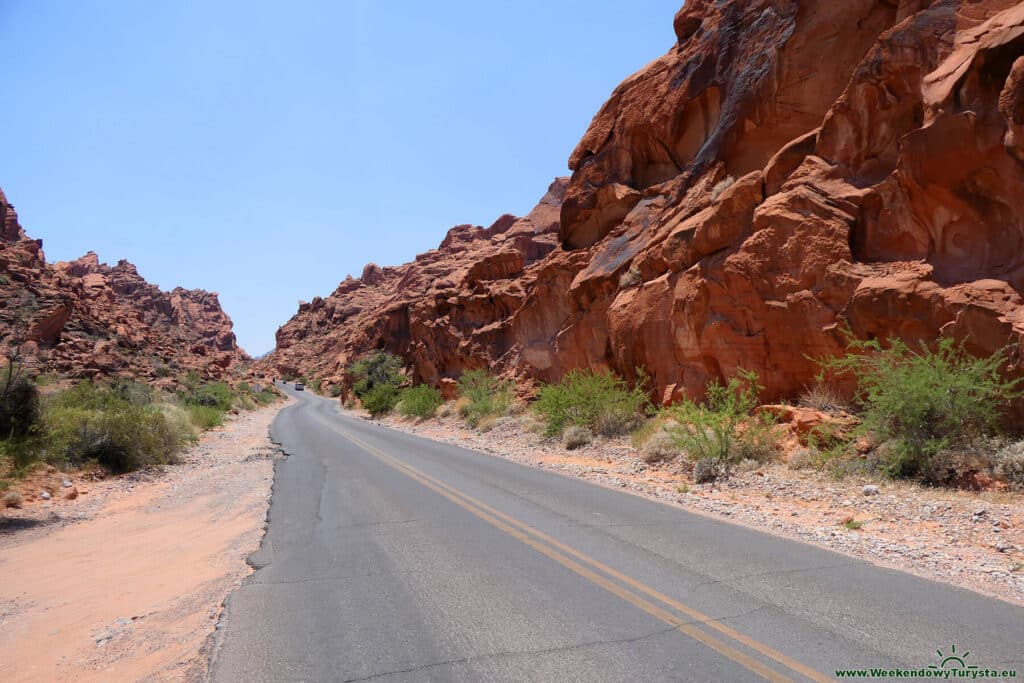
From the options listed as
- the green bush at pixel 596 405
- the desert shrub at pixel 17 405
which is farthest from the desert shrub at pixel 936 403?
the desert shrub at pixel 17 405

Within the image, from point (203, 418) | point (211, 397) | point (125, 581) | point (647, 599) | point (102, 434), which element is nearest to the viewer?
point (647, 599)

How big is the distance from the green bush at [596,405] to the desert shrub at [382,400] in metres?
25.6

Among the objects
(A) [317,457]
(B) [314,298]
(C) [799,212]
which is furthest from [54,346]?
(B) [314,298]

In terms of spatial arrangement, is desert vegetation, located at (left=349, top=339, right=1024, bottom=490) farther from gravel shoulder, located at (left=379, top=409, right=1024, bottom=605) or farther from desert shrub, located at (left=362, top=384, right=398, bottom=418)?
desert shrub, located at (left=362, top=384, right=398, bottom=418)

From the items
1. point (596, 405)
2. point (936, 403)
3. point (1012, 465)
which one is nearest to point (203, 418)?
point (596, 405)

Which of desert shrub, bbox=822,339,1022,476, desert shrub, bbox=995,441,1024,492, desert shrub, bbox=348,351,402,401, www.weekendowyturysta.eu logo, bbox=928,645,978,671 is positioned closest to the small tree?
www.weekendowyturysta.eu logo, bbox=928,645,978,671

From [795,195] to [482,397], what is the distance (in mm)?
18392

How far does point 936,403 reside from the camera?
342 inches

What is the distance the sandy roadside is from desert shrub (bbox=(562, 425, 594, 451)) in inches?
338

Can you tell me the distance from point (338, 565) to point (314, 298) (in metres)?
122

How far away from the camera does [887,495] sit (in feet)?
27.2

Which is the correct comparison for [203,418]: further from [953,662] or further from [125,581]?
[953,662]

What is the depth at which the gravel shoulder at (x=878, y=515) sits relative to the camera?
5.78 m

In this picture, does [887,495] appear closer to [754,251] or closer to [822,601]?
[822,601]
